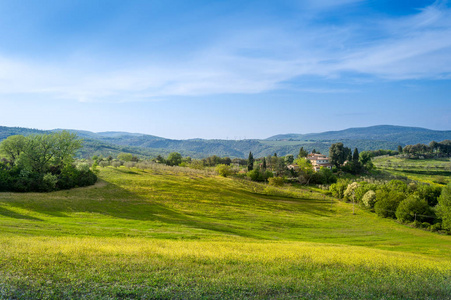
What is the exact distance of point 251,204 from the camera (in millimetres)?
74938

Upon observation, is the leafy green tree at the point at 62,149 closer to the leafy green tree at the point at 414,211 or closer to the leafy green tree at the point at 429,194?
the leafy green tree at the point at 414,211

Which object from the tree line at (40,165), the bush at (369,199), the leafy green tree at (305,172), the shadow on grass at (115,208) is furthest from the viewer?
the leafy green tree at (305,172)

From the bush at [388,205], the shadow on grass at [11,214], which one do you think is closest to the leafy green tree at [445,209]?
the bush at [388,205]

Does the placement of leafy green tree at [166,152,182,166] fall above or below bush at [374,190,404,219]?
above

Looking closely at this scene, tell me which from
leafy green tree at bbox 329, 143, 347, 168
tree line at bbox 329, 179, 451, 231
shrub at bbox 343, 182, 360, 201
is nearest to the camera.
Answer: tree line at bbox 329, 179, 451, 231

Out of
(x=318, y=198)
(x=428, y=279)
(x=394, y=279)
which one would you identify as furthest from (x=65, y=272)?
(x=318, y=198)

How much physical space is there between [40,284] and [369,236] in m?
55.5

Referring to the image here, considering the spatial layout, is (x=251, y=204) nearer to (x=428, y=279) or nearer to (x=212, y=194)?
(x=212, y=194)


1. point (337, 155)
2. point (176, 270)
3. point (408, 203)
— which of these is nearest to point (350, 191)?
point (408, 203)

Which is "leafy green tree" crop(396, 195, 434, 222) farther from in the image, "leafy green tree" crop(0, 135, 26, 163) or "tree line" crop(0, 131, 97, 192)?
"leafy green tree" crop(0, 135, 26, 163)

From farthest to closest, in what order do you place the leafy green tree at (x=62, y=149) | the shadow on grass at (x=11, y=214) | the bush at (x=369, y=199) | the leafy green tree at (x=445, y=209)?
the bush at (x=369, y=199), the leafy green tree at (x=62, y=149), the leafy green tree at (x=445, y=209), the shadow on grass at (x=11, y=214)

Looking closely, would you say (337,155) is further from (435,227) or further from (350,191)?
(435,227)

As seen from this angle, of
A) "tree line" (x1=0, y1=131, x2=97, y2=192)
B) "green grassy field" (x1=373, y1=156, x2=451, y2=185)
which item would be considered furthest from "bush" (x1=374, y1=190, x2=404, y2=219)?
"tree line" (x1=0, y1=131, x2=97, y2=192)

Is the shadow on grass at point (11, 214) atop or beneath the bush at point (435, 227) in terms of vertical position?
atop
